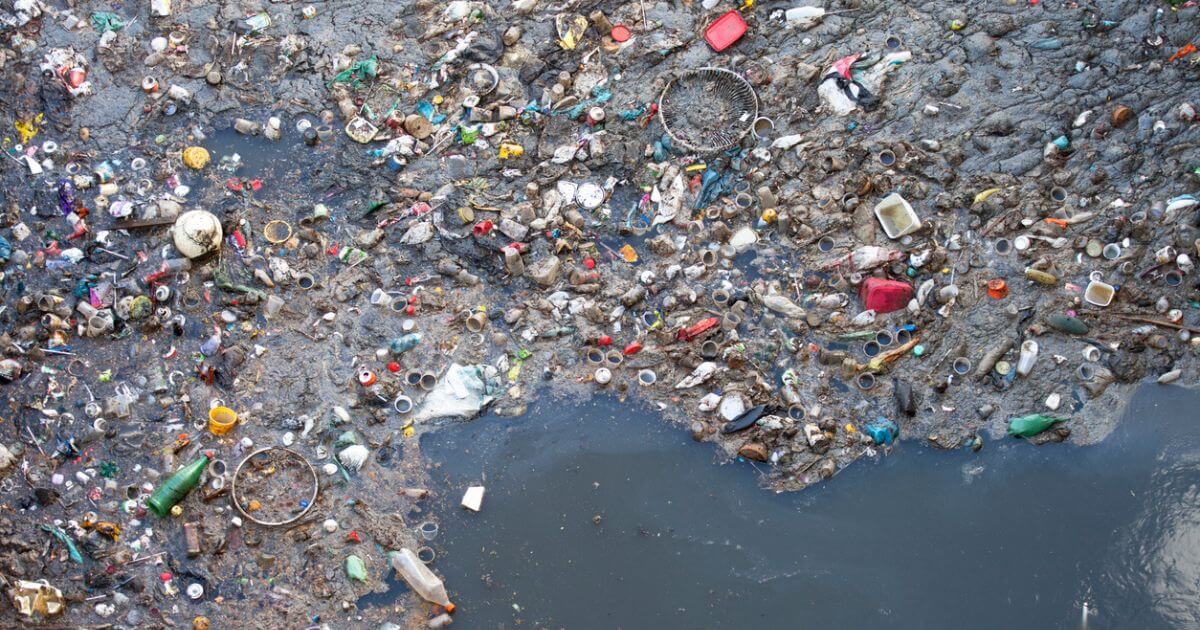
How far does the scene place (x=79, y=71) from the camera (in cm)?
661

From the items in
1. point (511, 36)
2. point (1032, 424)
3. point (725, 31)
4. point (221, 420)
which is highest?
point (511, 36)

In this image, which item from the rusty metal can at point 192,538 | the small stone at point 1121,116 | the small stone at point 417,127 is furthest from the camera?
the small stone at point 417,127

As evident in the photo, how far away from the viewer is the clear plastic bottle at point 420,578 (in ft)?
16.6

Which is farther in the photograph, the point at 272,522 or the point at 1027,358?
the point at 1027,358

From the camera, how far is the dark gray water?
197 inches

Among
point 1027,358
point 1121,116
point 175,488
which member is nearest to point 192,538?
point 175,488

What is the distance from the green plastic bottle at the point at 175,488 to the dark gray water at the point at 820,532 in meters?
1.34

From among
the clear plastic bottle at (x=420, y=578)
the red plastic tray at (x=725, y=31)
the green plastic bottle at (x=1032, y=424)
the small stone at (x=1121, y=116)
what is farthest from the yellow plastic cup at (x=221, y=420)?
the small stone at (x=1121, y=116)

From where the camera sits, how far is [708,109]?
6.43 meters

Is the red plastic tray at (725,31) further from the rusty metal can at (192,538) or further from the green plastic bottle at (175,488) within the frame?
the rusty metal can at (192,538)

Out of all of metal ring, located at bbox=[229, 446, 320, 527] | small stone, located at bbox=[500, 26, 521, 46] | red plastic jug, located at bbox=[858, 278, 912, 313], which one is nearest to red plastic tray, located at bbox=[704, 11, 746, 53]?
small stone, located at bbox=[500, 26, 521, 46]

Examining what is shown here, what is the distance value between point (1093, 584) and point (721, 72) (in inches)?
156

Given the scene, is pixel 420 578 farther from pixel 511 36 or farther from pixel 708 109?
pixel 511 36

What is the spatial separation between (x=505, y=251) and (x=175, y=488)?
7.93 feet
